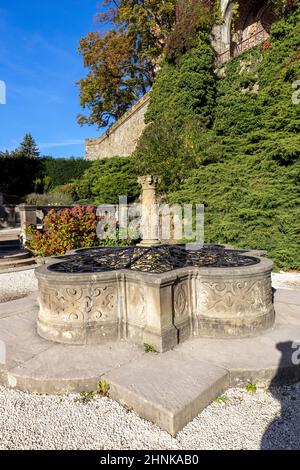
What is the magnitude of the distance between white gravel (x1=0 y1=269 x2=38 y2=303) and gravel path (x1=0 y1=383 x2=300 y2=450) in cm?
323

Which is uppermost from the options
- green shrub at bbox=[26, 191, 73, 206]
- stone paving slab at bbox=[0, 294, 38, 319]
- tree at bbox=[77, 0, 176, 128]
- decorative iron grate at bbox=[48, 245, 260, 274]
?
tree at bbox=[77, 0, 176, 128]

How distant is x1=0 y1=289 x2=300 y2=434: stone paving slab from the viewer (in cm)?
226

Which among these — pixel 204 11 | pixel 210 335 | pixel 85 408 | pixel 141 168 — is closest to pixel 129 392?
pixel 85 408

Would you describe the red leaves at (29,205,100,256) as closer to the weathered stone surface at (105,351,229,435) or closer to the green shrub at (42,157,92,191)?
the weathered stone surface at (105,351,229,435)

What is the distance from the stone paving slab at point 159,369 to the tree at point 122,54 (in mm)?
17506

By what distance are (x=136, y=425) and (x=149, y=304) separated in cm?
114

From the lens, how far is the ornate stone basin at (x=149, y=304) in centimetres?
315

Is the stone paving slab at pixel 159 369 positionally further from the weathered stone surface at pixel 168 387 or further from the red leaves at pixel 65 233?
the red leaves at pixel 65 233

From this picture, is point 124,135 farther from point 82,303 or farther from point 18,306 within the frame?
point 82,303

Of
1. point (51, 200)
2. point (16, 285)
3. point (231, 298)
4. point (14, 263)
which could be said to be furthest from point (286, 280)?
point (51, 200)

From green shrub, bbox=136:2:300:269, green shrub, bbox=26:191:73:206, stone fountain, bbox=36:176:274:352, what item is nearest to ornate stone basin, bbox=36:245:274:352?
stone fountain, bbox=36:176:274:352

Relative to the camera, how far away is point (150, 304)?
305 centimetres

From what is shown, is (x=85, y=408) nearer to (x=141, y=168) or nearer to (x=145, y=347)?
(x=145, y=347)
